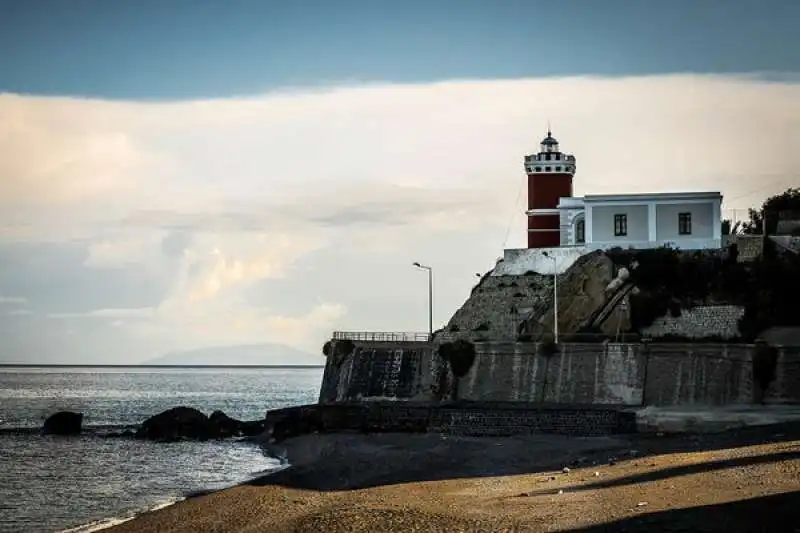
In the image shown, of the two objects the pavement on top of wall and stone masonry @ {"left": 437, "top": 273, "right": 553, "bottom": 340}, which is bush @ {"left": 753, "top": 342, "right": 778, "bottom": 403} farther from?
stone masonry @ {"left": 437, "top": 273, "right": 553, "bottom": 340}

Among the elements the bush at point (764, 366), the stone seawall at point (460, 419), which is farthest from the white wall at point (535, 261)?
the bush at point (764, 366)

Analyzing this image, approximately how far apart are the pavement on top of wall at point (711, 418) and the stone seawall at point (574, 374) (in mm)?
1993

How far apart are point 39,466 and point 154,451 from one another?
7218 mm

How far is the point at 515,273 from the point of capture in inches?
2864

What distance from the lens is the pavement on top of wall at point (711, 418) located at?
51.1 metres

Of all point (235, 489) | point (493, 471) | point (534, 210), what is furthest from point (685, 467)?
→ point (534, 210)

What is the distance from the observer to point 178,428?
244 ft

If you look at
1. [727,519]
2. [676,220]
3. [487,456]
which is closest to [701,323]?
[676,220]

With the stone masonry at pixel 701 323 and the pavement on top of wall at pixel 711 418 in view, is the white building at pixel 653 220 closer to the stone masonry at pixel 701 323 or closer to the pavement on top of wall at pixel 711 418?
the stone masonry at pixel 701 323

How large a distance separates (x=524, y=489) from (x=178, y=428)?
3861cm

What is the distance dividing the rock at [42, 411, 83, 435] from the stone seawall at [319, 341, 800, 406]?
18.8 meters

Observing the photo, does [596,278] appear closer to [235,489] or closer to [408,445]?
[408,445]

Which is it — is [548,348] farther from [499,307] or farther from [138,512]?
[138,512]

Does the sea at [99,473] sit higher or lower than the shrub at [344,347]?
lower
